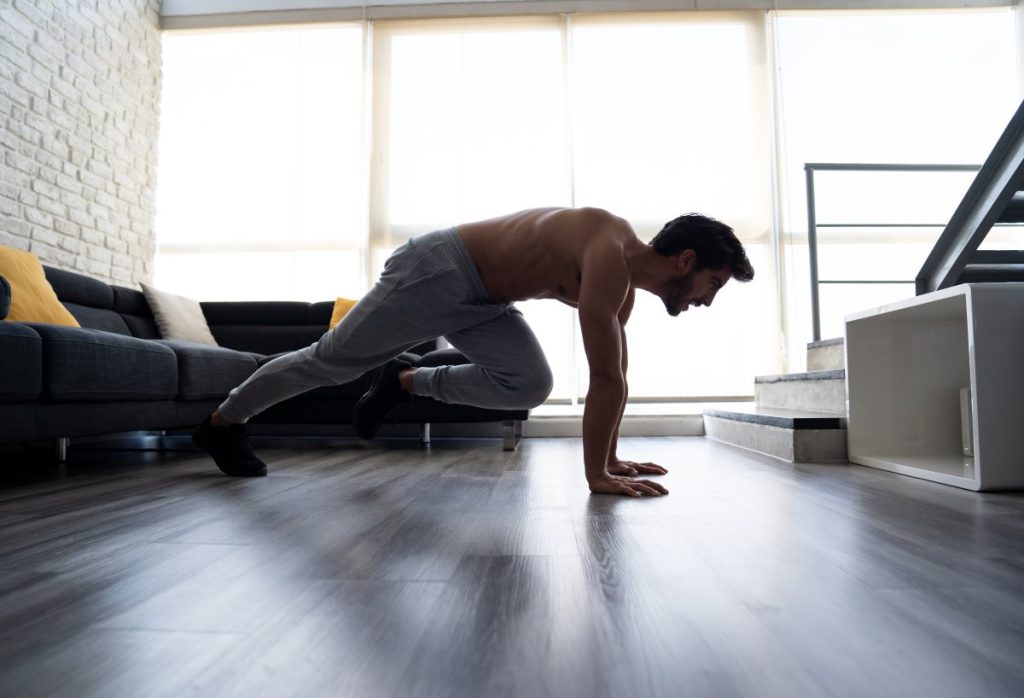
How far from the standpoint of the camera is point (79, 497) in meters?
1.61

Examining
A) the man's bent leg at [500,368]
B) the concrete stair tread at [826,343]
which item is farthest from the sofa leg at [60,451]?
the concrete stair tread at [826,343]

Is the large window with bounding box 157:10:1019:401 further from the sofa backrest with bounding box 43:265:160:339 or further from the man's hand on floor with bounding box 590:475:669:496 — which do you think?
the man's hand on floor with bounding box 590:475:669:496

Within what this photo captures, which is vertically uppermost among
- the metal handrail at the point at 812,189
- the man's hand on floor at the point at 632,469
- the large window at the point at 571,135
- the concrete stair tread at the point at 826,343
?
the large window at the point at 571,135

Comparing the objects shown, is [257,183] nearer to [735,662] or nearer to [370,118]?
[370,118]

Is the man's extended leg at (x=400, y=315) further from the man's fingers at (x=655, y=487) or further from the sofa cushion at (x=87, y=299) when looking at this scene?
the sofa cushion at (x=87, y=299)

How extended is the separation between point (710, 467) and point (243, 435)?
1.56 meters

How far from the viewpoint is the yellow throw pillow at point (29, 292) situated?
7.74 feet

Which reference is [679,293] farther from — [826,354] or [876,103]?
[876,103]

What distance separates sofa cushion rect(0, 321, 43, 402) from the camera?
1.71m

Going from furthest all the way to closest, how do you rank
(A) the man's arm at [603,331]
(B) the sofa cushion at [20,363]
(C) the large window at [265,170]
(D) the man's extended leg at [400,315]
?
1. (C) the large window at [265,170]
2. (B) the sofa cushion at [20,363]
3. (D) the man's extended leg at [400,315]
4. (A) the man's arm at [603,331]

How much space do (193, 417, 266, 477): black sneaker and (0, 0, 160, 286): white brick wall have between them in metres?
1.96

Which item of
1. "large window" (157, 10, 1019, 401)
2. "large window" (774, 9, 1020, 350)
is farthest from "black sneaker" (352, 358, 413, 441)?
"large window" (774, 9, 1020, 350)

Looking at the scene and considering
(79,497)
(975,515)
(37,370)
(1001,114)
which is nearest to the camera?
(975,515)

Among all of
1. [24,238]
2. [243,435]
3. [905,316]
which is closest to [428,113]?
[24,238]
